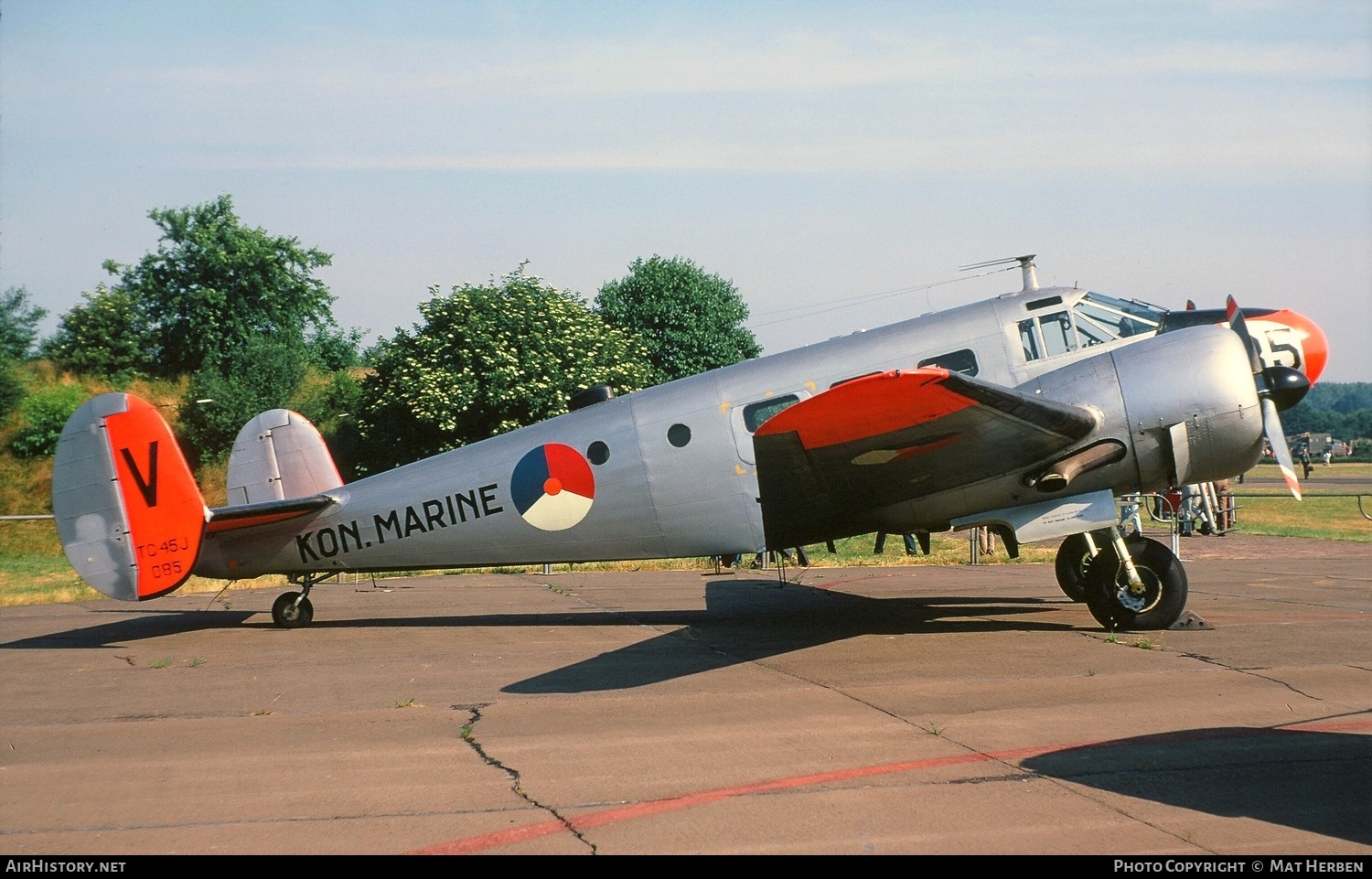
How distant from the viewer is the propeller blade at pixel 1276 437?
10.6 meters

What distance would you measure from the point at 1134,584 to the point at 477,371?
27225 millimetres

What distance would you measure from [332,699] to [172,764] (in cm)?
202

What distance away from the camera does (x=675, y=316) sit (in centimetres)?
5588

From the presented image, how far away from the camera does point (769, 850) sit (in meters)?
5.01

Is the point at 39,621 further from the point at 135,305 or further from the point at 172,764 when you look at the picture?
the point at 135,305

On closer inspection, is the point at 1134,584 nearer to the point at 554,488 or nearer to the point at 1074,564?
the point at 1074,564

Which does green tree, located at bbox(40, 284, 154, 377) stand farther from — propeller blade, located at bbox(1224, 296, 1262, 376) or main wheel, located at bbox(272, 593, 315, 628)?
propeller blade, located at bbox(1224, 296, 1262, 376)

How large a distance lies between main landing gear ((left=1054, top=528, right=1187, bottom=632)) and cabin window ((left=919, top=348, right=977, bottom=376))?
2222 millimetres

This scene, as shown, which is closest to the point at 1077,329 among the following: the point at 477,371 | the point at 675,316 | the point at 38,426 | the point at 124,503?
the point at 124,503

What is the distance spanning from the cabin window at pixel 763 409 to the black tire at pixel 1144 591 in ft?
12.2

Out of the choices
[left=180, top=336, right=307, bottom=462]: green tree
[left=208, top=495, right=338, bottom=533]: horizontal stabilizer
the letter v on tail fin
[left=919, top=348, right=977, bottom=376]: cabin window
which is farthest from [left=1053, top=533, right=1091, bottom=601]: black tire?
[left=180, top=336, right=307, bottom=462]: green tree

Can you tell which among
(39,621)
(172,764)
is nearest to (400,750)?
(172,764)

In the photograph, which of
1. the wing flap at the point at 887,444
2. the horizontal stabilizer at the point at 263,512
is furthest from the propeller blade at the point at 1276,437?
the horizontal stabilizer at the point at 263,512
